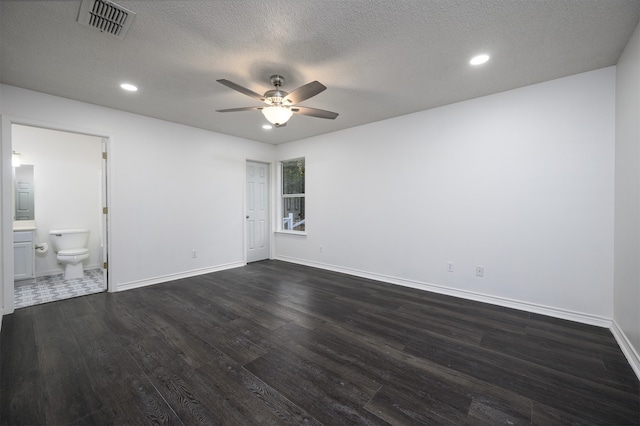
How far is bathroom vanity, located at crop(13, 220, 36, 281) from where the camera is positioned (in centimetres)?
394

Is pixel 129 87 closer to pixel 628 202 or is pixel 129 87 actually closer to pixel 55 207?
pixel 55 207

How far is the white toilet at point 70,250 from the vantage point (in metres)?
4.15

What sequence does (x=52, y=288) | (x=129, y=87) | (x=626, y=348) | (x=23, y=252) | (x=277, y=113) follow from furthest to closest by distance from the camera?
(x=23, y=252) → (x=52, y=288) → (x=129, y=87) → (x=277, y=113) → (x=626, y=348)

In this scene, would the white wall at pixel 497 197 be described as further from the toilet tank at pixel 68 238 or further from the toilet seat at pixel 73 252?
the toilet tank at pixel 68 238

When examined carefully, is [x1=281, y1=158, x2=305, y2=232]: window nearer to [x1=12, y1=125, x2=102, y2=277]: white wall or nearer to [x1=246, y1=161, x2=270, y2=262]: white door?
[x1=246, y1=161, x2=270, y2=262]: white door

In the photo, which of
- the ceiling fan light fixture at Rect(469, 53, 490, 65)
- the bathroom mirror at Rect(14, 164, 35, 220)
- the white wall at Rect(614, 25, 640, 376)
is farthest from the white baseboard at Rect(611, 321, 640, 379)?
the bathroom mirror at Rect(14, 164, 35, 220)

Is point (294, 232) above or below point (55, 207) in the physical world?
below

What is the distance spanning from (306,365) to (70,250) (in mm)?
4650

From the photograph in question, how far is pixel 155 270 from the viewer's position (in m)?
3.99

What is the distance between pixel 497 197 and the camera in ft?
10.2

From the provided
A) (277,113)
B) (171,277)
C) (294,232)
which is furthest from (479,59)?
(171,277)

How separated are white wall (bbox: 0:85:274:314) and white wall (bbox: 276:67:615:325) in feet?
7.06

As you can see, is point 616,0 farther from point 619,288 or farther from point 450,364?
point 450,364

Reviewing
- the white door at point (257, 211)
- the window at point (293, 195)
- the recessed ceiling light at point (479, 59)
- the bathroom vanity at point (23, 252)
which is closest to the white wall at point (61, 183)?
the bathroom vanity at point (23, 252)
